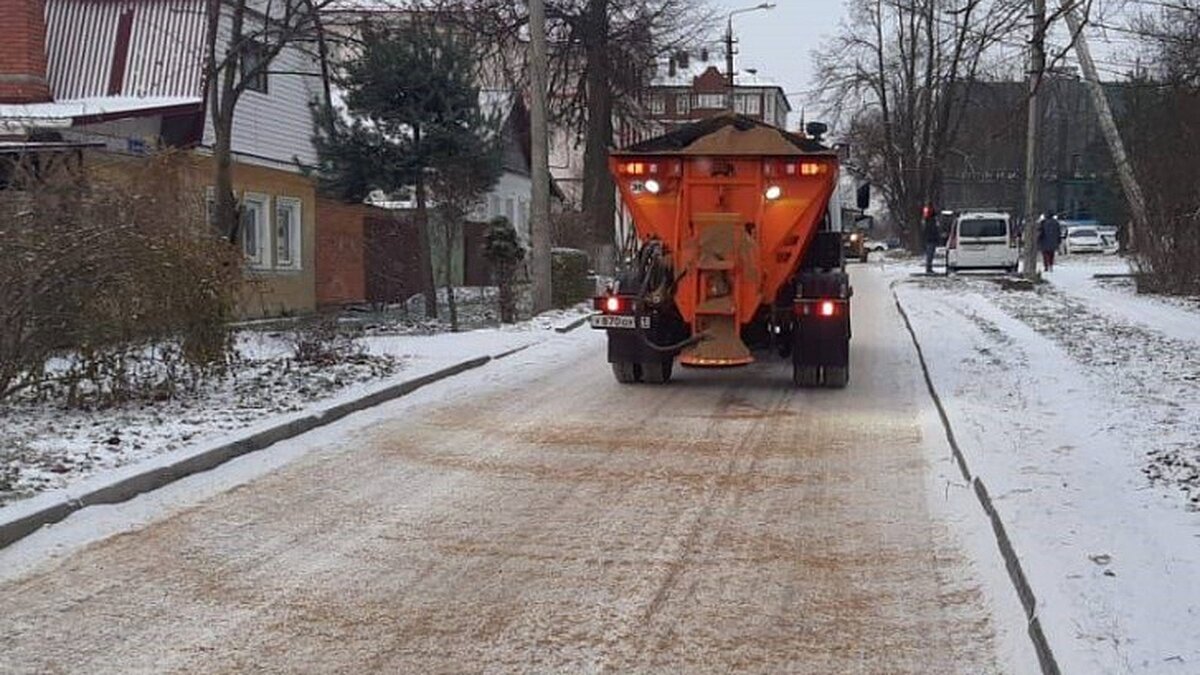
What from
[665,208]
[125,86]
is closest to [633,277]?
[665,208]

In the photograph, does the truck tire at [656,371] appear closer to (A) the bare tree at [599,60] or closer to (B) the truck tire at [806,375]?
(B) the truck tire at [806,375]

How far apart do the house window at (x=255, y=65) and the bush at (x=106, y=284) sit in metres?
6.47

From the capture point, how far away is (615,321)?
45.9 ft

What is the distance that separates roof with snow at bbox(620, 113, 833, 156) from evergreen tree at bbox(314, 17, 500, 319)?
970 cm

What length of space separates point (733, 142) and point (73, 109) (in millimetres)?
12634

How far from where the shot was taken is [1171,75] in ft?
58.0

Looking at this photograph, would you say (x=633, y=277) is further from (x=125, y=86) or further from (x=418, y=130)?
(x=125, y=86)

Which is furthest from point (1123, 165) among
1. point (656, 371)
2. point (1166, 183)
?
point (656, 371)

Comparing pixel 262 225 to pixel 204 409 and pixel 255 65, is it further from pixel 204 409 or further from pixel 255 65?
pixel 204 409

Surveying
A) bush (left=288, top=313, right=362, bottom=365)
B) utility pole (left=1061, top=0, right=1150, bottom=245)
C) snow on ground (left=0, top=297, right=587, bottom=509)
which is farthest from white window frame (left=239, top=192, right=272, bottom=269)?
utility pole (left=1061, top=0, right=1150, bottom=245)

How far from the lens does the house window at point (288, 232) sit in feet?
86.9

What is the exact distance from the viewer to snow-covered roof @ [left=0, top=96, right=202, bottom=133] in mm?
19359

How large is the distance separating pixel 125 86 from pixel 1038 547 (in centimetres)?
2037

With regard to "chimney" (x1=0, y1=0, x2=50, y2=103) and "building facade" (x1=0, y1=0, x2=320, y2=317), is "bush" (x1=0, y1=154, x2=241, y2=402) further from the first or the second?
"chimney" (x1=0, y1=0, x2=50, y2=103)
